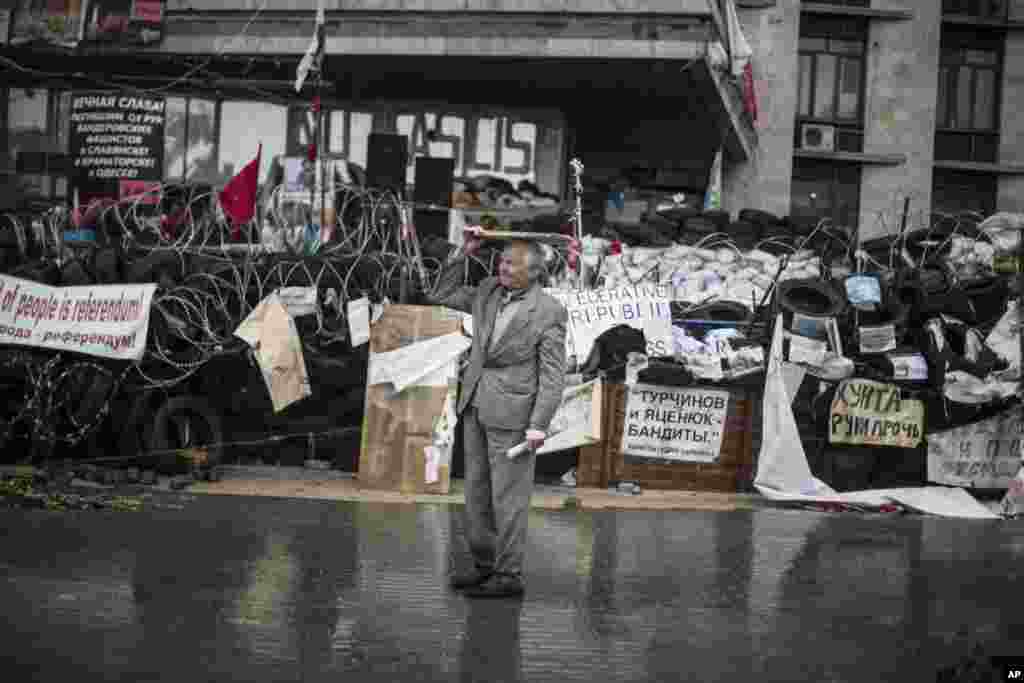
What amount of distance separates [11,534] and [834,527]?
6.66 meters

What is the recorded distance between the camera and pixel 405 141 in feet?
84.3

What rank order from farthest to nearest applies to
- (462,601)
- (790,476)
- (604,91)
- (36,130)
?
(36,130)
(604,91)
(790,476)
(462,601)

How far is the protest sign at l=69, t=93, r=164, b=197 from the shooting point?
24.7m

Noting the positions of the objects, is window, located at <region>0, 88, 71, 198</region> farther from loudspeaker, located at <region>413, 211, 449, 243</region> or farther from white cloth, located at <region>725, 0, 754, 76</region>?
white cloth, located at <region>725, 0, 754, 76</region>

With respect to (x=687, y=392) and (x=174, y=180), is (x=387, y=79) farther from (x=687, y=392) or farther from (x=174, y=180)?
(x=687, y=392)

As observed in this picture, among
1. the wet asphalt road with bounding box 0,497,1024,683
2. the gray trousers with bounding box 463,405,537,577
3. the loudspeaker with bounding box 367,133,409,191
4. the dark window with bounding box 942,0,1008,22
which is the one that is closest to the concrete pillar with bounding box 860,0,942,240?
the dark window with bounding box 942,0,1008,22

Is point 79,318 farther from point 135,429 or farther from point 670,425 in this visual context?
point 670,425

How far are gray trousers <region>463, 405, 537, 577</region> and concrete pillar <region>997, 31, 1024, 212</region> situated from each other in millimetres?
30683

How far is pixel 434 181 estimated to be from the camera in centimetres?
2506

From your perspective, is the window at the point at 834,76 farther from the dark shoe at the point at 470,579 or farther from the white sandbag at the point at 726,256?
the dark shoe at the point at 470,579

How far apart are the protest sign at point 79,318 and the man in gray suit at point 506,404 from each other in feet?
21.9

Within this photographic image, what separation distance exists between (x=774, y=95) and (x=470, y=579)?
26.8m

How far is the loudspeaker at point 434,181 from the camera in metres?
24.9

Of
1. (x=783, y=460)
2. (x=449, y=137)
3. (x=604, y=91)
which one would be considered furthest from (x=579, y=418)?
(x=449, y=137)
